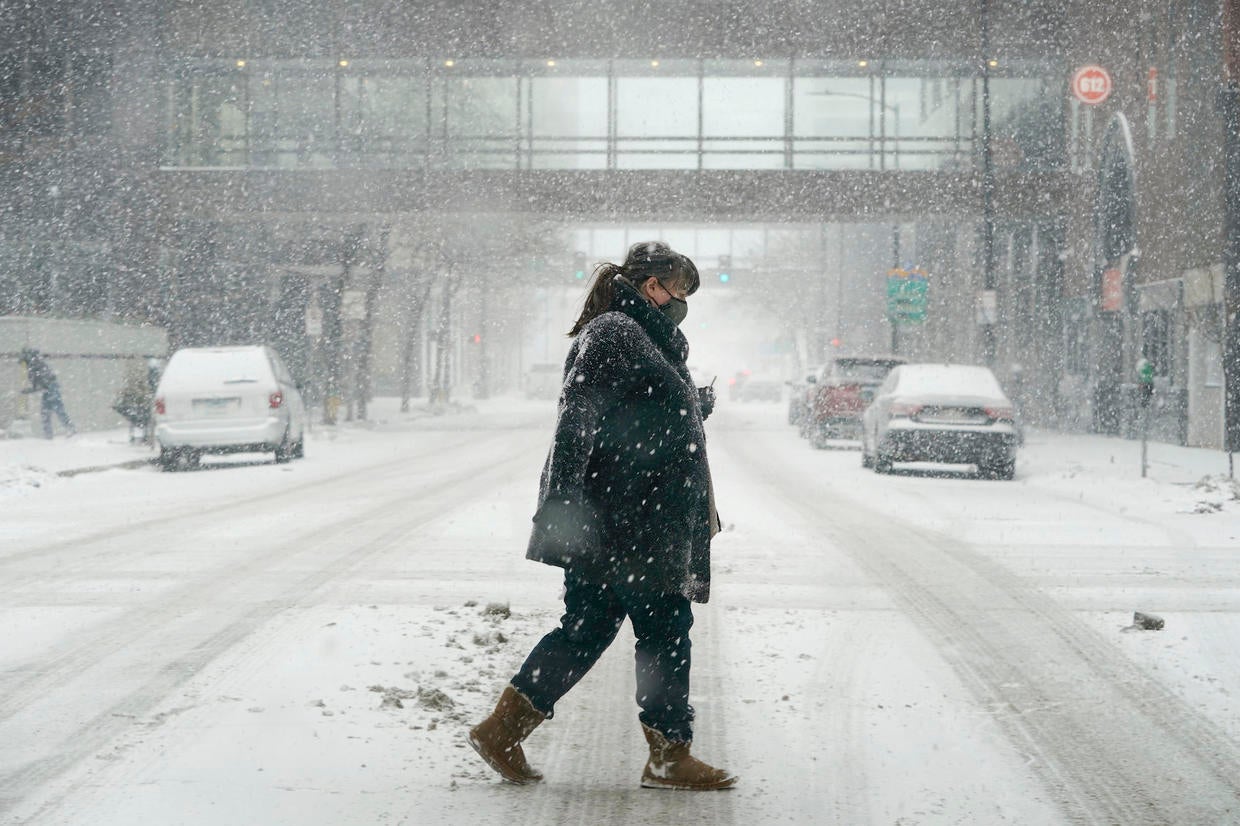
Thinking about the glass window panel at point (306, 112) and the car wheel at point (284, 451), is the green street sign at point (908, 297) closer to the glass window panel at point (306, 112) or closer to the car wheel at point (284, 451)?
the glass window panel at point (306, 112)

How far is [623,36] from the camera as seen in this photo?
35469mm

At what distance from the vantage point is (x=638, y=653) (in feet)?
15.8

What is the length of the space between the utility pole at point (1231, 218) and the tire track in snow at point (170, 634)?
1515 cm

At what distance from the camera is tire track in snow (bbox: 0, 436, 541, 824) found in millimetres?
5078

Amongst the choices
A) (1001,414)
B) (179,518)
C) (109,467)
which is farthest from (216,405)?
(1001,414)

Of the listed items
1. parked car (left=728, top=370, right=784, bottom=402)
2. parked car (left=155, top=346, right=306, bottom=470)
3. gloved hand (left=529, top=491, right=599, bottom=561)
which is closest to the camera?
gloved hand (left=529, top=491, right=599, bottom=561)

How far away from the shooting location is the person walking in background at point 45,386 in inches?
1027

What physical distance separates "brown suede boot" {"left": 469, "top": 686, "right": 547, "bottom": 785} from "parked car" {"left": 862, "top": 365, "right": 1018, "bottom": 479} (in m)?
15.6

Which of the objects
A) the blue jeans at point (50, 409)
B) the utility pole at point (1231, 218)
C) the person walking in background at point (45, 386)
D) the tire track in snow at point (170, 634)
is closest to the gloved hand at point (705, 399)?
the tire track in snow at point (170, 634)

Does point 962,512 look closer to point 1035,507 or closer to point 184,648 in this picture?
point 1035,507

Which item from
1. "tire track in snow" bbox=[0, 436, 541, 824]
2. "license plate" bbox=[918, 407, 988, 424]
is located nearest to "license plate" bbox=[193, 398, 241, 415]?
"tire track in snow" bbox=[0, 436, 541, 824]

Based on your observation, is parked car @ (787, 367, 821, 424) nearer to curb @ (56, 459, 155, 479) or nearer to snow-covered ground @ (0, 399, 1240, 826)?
curb @ (56, 459, 155, 479)

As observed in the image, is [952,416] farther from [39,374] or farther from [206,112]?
[206,112]

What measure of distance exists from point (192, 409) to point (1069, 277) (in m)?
21.2
